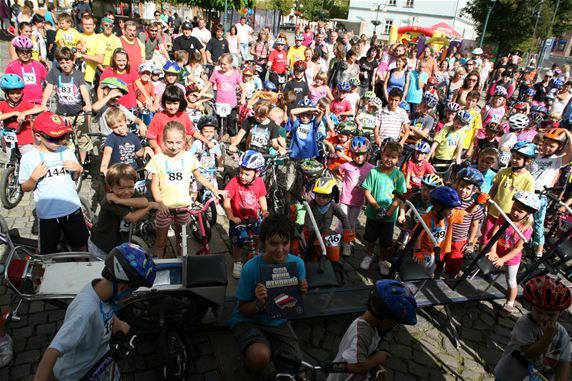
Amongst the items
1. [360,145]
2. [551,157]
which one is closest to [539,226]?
[551,157]

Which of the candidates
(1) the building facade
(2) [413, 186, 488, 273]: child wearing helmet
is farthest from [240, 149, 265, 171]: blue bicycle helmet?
(1) the building facade

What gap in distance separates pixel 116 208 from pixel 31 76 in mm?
4937

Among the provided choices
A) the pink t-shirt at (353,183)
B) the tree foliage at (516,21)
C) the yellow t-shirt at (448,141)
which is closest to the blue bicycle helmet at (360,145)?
the pink t-shirt at (353,183)

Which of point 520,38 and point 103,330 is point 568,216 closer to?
point 103,330

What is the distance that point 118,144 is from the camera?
18.1 feet

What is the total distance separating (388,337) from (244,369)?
1.84 meters

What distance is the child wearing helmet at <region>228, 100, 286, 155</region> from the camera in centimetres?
678

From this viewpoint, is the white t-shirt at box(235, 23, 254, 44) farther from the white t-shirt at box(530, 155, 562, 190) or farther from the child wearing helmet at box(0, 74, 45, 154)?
the white t-shirt at box(530, 155, 562, 190)

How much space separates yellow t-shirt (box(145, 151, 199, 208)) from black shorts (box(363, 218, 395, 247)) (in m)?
2.71

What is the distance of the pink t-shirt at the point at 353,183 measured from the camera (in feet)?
18.6

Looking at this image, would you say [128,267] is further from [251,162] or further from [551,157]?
[551,157]

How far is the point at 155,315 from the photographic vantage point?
3.94 metres

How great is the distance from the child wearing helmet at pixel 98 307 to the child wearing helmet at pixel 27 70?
5.98m

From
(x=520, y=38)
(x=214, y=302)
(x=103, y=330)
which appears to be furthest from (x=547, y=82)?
(x=520, y=38)
